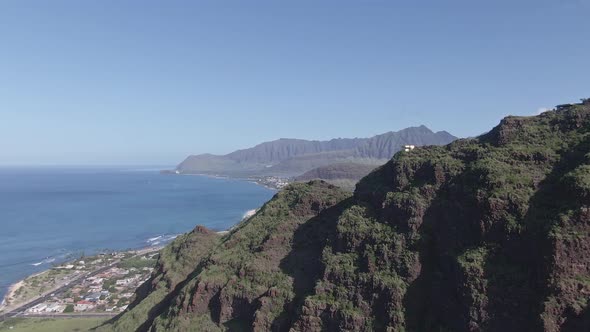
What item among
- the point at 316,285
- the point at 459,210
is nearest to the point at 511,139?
the point at 459,210

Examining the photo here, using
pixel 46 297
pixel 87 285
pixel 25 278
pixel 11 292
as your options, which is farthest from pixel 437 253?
pixel 25 278

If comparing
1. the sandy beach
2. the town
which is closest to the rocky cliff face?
the town

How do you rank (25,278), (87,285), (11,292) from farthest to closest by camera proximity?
(25,278)
(87,285)
(11,292)

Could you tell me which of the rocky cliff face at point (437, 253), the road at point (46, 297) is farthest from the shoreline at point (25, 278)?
the rocky cliff face at point (437, 253)

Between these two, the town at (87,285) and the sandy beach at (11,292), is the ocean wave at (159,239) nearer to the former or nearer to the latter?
the town at (87,285)

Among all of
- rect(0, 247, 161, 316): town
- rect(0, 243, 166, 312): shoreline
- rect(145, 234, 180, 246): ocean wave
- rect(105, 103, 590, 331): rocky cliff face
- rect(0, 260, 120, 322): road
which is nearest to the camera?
rect(105, 103, 590, 331): rocky cliff face

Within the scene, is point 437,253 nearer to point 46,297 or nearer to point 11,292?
point 46,297

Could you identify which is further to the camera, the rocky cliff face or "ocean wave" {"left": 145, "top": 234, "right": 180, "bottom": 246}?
"ocean wave" {"left": 145, "top": 234, "right": 180, "bottom": 246}

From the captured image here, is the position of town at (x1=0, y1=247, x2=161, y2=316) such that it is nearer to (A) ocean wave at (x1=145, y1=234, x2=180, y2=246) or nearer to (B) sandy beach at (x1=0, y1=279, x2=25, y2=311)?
(B) sandy beach at (x1=0, y1=279, x2=25, y2=311)
